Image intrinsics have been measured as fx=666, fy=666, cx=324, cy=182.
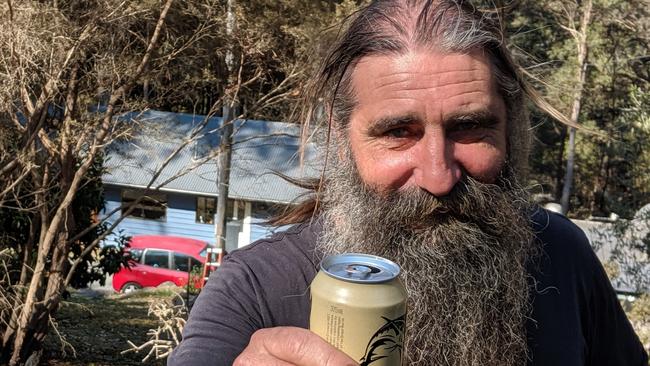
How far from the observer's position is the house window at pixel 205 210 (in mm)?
22734

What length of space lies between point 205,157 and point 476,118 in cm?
712

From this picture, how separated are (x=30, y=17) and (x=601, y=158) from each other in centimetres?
2453

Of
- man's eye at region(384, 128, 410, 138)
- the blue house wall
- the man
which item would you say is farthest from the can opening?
the blue house wall

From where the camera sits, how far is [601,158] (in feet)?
86.5

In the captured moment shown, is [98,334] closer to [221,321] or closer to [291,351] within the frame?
[221,321]

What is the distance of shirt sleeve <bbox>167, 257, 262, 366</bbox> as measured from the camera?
55.9 inches

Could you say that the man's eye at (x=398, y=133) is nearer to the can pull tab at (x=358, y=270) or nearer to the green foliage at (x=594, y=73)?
the can pull tab at (x=358, y=270)

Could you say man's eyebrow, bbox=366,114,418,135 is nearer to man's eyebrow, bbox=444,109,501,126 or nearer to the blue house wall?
man's eyebrow, bbox=444,109,501,126

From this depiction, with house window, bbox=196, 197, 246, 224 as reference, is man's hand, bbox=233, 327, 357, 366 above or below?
above

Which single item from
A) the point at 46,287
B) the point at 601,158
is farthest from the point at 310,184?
the point at 601,158

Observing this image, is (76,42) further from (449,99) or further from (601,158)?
(601,158)

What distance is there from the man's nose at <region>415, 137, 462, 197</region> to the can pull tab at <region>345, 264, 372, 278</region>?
36 centimetres

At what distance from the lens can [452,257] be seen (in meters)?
1.63

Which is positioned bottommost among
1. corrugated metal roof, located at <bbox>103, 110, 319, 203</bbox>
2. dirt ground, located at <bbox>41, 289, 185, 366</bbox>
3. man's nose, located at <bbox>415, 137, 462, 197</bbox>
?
dirt ground, located at <bbox>41, 289, 185, 366</bbox>
